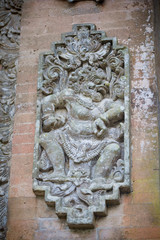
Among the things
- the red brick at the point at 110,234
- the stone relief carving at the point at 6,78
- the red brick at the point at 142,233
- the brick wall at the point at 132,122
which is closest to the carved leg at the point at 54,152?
the brick wall at the point at 132,122

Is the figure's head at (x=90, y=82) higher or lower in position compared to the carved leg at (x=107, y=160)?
higher

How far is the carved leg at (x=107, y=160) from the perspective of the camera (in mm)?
5207

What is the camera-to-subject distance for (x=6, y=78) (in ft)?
20.3

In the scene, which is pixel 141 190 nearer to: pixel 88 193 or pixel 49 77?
pixel 88 193

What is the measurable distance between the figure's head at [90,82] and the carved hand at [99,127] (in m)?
0.33

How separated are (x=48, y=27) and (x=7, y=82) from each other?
3.03 ft

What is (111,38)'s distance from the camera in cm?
598

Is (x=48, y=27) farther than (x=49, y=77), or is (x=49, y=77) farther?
(x=48, y=27)

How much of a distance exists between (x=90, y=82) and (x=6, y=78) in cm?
113

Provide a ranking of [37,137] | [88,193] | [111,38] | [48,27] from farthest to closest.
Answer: [48,27]
[111,38]
[37,137]
[88,193]

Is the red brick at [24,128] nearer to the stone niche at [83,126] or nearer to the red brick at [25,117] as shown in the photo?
the red brick at [25,117]

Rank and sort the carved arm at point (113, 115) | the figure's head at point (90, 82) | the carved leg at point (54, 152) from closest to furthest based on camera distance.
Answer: the carved leg at point (54, 152) < the carved arm at point (113, 115) < the figure's head at point (90, 82)

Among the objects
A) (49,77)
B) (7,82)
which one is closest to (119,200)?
(49,77)

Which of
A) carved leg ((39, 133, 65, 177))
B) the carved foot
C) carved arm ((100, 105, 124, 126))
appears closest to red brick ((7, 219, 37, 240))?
the carved foot
